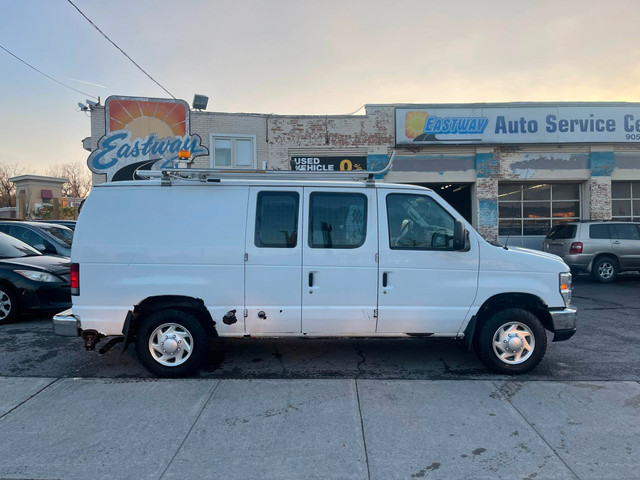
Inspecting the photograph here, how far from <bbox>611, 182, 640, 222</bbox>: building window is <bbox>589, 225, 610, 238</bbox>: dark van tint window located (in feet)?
19.3

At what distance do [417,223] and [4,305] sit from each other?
267 inches

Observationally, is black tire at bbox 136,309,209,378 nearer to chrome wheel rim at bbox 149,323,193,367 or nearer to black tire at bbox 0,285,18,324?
chrome wheel rim at bbox 149,323,193,367

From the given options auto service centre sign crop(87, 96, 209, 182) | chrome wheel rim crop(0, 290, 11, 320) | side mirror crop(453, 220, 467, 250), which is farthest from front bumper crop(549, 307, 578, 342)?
auto service centre sign crop(87, 96, 209, 182)

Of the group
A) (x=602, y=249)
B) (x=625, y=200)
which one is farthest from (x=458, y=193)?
(x=602, y=249)

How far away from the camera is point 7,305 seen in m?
7.25

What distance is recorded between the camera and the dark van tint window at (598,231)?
1225 cm

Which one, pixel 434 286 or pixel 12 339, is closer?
pixel 434 286

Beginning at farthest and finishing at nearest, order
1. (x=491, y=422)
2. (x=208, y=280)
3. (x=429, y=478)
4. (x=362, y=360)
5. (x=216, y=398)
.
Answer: (x=362, y=360), (x=208, y=280), (x=216, y=398), (x=491, y=422), (x=429, y=478)

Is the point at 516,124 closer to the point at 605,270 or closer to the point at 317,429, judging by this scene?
the point at 605,270

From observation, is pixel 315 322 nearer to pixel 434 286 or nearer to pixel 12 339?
pixel 434 286

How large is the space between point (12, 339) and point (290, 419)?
487 centimetres

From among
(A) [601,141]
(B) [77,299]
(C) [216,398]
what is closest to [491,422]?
(C) [216,398]

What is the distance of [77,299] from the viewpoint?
15.5 ft

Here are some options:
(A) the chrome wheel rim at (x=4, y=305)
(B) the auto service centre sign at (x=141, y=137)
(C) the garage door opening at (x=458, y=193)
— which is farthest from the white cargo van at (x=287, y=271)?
(C) the garage door opening at (x=458, y=193)
